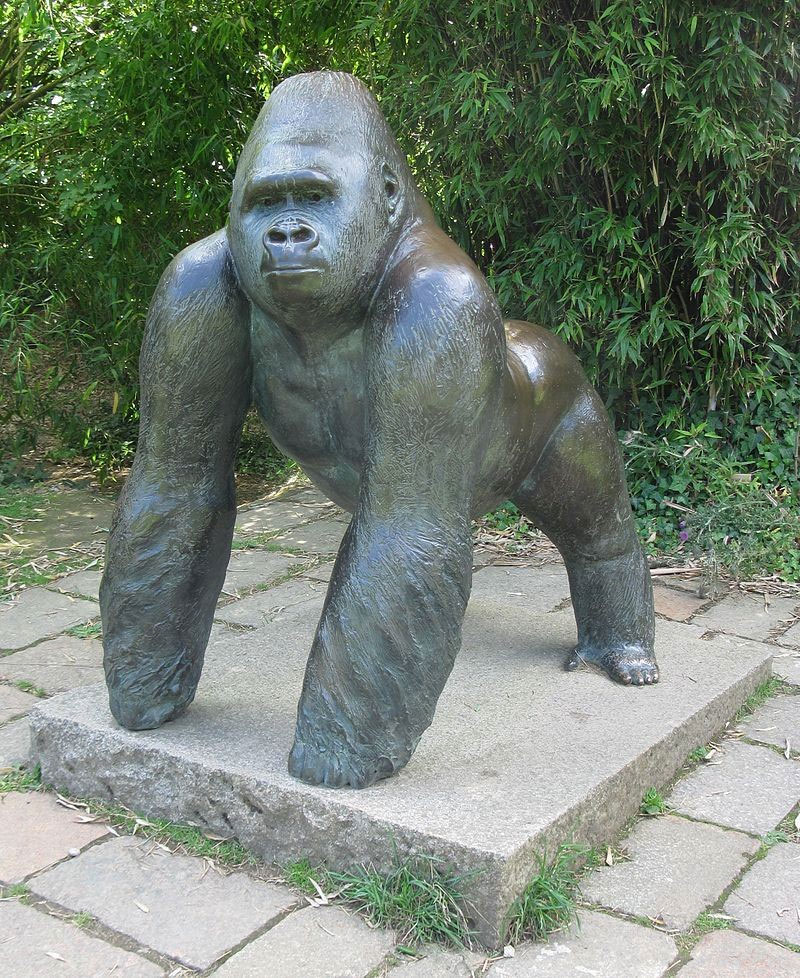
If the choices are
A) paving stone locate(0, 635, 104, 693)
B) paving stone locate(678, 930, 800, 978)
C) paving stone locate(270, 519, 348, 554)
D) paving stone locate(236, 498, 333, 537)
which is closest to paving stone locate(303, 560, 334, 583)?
paving stone locate(270, 519, 348, 554)

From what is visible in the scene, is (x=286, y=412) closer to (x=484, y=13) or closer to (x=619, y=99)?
(x=619, y=99)

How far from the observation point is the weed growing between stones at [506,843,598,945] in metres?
1.92

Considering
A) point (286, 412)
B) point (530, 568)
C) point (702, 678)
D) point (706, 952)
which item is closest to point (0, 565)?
point (530, 568)

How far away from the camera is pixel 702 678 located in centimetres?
283

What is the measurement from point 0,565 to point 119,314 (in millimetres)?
1802

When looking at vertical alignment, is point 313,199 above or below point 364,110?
below

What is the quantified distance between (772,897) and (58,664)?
2.21 meters

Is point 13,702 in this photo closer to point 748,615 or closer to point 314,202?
point 314,202

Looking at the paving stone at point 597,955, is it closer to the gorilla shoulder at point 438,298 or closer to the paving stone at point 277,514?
the gorilla shoulder at point 438,298

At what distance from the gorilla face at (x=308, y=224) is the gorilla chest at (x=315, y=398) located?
11 centimetres

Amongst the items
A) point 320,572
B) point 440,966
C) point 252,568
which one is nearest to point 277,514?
point 252,568

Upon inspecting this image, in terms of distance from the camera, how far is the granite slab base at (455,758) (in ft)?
6.55

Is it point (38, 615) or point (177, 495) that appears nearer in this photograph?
point (177, 495)

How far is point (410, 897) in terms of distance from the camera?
6.37 ft
